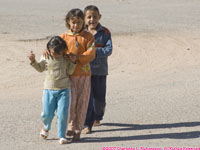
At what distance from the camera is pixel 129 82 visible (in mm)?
10945

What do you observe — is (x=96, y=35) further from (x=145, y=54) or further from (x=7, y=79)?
(x=145, y=54)

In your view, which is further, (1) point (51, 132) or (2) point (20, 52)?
(2) point (20, 52)

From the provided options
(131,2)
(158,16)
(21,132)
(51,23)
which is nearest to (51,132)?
(21,132)

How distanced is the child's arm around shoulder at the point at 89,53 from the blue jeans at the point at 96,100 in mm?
750

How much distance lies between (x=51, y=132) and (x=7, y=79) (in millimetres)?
4104

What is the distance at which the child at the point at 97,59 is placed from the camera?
7161 millimetres

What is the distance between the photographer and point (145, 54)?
14.5 m

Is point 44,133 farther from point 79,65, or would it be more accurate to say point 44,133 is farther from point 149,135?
point 149,135

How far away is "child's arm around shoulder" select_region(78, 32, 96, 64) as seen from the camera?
662 cm

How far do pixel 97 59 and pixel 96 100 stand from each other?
615 mm

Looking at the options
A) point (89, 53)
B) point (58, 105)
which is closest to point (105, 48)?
point (89, 53)

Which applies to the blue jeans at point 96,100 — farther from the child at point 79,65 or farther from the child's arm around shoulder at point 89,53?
the child's arm around shoulder at point 89,53

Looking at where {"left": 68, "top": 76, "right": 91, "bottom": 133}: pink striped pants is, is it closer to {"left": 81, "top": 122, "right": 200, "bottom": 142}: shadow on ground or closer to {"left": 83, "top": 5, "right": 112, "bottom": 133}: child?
{"left": 81, "top": 122, "right": 200, "bottom": 142}: shadow on ground

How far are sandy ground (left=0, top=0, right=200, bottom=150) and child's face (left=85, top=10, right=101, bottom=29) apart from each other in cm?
150
